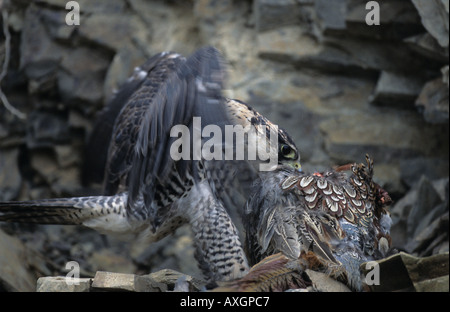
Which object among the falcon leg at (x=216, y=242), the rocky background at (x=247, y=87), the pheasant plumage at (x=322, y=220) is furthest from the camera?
the rocky background at (x=247, y=87)

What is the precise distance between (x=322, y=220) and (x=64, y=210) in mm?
1544

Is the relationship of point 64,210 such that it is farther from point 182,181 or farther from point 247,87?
point 247,87

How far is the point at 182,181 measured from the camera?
3.56 metres

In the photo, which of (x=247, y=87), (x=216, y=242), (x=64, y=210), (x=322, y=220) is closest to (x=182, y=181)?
(x=216, y=242)

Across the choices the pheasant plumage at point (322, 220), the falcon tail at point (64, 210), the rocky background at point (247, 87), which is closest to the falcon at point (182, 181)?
the falcon tail at point (64, 210)

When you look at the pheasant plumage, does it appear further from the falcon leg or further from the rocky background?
the rocky background

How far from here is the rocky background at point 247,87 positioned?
505 cm

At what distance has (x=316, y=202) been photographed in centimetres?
322

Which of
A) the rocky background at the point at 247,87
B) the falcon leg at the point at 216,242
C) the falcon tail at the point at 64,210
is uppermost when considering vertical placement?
the rocky background at the point at 247,87

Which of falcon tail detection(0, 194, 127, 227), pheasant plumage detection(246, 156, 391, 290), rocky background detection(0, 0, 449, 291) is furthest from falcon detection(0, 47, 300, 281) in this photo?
rocky background detection(0, 0, 449, 291)

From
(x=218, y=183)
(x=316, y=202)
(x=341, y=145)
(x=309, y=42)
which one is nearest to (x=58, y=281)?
(x=218, y=183)

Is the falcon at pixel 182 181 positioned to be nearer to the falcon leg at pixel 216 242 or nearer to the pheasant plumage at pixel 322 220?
the falcon leg at pixel 216 242

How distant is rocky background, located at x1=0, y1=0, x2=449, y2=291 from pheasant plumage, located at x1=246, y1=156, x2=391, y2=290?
4.16ft

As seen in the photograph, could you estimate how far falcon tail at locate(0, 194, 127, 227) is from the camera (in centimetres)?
344
